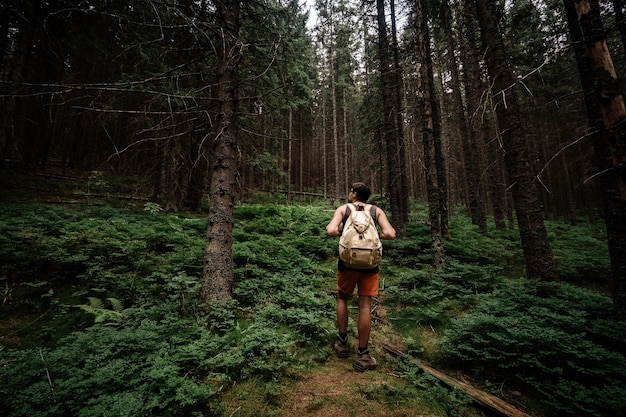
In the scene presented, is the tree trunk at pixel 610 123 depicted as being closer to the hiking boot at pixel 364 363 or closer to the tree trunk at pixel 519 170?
the tree trunk at pixel 519 170

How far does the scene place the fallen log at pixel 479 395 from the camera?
106 inches

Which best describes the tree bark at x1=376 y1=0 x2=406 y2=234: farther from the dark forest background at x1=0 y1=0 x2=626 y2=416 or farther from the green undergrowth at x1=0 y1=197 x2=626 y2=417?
the green undergrowth at x1=0 y1=197 x2=626 y2=417

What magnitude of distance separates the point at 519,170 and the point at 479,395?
17.4ft

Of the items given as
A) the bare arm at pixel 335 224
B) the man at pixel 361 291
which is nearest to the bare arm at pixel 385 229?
the man at pixel 361 291

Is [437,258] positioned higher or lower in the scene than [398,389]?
higher

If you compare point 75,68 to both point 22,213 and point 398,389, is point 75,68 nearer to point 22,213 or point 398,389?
point 22,213

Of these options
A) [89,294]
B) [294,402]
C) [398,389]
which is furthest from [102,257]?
[398,389]

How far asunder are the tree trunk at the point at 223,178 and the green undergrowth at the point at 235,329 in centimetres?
47

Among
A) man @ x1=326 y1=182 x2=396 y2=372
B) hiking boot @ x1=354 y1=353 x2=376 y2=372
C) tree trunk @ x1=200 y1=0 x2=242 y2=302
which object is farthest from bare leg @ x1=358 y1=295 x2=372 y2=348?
tree trunk @ x1=200 y1=0 x2=242 y2=302

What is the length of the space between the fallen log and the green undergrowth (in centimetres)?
14

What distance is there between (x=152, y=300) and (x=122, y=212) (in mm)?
5925

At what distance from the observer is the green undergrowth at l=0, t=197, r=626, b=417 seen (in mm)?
2674

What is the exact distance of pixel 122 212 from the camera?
8789mm

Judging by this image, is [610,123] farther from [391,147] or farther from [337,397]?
[391,147]
